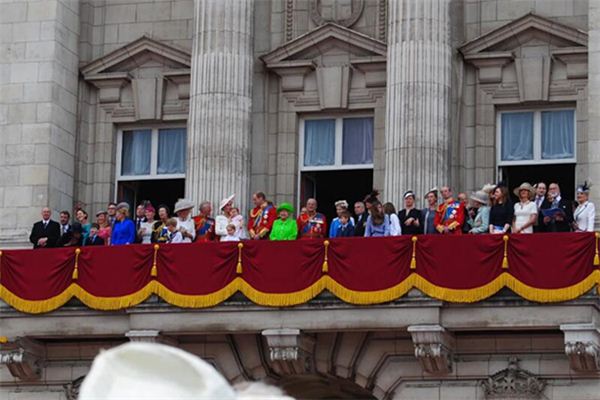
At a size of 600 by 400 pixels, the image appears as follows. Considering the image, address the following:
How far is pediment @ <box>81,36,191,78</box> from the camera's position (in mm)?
33625

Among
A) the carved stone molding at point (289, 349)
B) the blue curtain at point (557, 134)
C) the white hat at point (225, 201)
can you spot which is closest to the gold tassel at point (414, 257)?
the carved stone molding at point (289, 349)

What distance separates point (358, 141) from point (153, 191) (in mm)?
4619

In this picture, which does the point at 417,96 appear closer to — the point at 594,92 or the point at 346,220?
the point at 594,92

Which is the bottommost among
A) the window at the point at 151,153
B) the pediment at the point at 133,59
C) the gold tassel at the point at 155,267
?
the gold tassel at the point at 155,267

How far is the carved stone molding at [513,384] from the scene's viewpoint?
90.5 ft

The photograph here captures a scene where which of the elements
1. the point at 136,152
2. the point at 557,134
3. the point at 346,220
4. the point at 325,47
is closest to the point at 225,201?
the point at 346,220

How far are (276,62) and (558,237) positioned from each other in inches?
353

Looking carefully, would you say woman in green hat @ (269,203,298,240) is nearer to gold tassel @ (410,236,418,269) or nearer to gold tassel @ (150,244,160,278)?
gold tassel @ (150,244,160,278)

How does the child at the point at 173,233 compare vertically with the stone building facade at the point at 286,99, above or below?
below

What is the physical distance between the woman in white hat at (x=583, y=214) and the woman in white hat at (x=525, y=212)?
0.82 m

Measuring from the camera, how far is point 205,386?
2.35 metres

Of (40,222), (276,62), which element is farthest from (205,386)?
(276,62)

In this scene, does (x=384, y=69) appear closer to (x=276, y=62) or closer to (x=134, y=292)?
(x=276, y=62)

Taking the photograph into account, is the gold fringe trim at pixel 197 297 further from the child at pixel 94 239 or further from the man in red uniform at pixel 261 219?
the child at pixel 94 239
